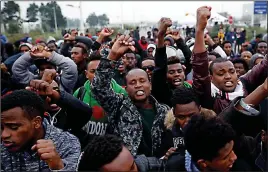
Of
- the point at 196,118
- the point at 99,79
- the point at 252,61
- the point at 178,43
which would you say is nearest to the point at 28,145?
the point at 99,79

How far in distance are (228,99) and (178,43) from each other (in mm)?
2161

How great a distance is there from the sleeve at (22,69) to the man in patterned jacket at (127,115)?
1.45 meters

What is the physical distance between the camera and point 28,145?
1.77m

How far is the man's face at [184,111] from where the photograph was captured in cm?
229

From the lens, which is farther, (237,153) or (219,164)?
(237,153)

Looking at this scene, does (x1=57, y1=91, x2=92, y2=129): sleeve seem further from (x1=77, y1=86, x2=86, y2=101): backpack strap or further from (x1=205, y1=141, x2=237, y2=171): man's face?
(x1=205, y1=141, x2=237, y2=171): man's face

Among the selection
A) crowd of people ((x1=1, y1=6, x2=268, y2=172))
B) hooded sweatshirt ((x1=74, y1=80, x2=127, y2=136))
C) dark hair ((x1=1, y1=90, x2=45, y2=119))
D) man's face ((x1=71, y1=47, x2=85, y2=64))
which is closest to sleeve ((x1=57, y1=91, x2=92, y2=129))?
crowd of people ((x1=1, y1=6, x2=268, y2=172))

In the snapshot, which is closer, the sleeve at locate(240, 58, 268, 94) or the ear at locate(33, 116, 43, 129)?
the ear at locate(33, 116, 43, 129)

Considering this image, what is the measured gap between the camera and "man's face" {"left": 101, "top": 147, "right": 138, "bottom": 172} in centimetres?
158

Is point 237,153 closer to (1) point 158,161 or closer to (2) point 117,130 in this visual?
(1) point 158,161

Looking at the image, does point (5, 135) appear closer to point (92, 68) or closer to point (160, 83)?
point (160, 83)

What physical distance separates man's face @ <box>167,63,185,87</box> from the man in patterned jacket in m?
0.73

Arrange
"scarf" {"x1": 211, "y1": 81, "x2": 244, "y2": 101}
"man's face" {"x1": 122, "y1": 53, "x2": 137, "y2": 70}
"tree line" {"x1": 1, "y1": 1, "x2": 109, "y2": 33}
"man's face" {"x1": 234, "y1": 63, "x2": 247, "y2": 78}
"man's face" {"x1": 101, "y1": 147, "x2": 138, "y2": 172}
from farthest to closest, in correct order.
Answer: "tree line" {"x1": 1, "y1": 1, "x2": 109, "y2": 33} < "man's face" {"x1": 122, "y1": 53, "x2": 137, "y2": 70} < "man's face" {"x1": 234, "y1": 63, "x2": 247, "y2": 78} < "scarf" {"x1": 211, "y1": 81, "x2": 244, "y2": 101} < "man's face" {"x1": 101, "y1": 147, "x2": 138, "y2": 172}

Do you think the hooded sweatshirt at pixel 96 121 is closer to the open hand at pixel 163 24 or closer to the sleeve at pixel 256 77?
the open hand at pixel 163 24
